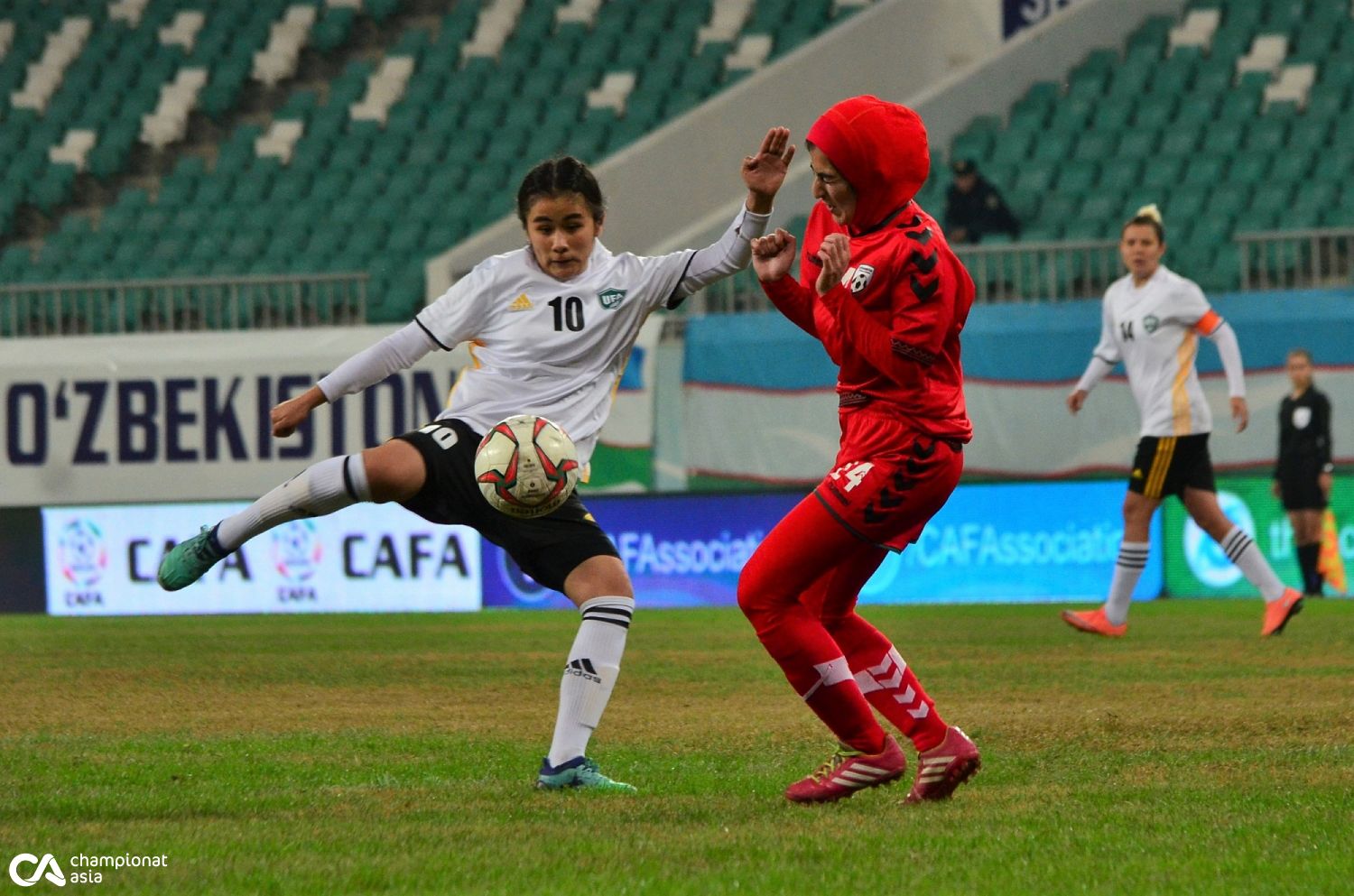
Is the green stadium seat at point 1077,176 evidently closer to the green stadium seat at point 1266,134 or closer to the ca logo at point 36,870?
the green stadium seat at point 1266,134

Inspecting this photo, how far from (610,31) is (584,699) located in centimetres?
2127

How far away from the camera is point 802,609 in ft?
18.7

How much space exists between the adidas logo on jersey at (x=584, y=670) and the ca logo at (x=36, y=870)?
1770 mm

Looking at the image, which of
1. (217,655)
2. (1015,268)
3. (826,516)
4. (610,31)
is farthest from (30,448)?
(826,516)

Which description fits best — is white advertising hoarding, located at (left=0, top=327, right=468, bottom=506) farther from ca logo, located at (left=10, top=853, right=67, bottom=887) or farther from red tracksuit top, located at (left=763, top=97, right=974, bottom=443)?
ca logo, located at (left=10, top=853, right=67, bottom=887)

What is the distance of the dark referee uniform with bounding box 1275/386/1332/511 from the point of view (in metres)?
16.0

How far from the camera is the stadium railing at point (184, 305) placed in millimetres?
20203

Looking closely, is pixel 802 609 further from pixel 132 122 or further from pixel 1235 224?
pixel 132 122

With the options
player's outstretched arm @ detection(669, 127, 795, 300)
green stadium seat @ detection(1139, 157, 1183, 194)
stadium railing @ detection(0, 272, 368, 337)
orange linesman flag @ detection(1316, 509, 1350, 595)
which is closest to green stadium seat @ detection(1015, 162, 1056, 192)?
green stadium seat @ detection(1139, 157, 1183, 194)

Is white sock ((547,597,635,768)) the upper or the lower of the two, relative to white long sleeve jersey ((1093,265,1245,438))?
lower

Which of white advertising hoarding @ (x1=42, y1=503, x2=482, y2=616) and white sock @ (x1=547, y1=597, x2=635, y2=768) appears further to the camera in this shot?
white advertising hoarding @ (x1=42, y1=503, x2=482, y2=616)

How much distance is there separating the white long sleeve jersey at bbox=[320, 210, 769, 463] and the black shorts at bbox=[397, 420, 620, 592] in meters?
0.14

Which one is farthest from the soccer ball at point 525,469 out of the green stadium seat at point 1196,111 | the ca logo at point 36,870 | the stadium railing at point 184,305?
the green stadium seat at point 1196,111

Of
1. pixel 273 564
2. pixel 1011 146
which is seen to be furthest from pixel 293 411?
pixel 1011 146
